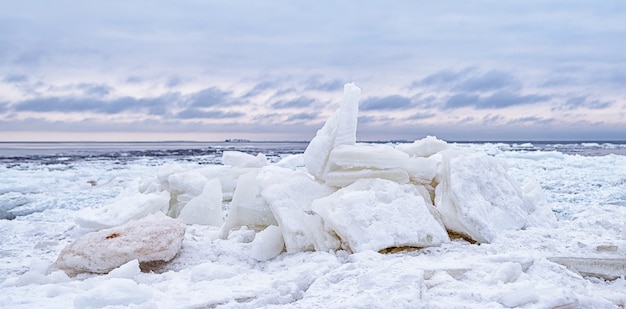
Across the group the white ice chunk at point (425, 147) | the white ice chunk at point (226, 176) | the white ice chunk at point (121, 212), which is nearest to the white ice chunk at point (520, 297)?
the white ice chunk at point (425, 147)

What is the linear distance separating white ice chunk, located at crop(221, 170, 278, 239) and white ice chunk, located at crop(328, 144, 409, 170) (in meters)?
0.81

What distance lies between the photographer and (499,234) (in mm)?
4281

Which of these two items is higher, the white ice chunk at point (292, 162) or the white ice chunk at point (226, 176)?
the white ice chunk at point (292, 162)

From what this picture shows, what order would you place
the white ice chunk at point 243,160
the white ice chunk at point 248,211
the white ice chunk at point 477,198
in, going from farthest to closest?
the white ice chunk at point 243,160 < the white ice chunk at point 248,211 < the white ice chunk at point 477,198

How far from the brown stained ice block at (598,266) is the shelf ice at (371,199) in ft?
2.20

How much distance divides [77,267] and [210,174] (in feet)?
15.2

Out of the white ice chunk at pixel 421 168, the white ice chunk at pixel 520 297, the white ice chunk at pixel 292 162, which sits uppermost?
the white ice chunk at pixel 421 168

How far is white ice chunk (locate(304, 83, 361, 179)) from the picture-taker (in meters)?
4.84

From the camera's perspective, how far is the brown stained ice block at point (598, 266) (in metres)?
3.60

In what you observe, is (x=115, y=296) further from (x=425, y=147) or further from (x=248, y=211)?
(x=425, y=147)

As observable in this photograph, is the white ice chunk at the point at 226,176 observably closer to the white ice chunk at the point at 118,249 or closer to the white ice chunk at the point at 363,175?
the white ice chunk at the point at 363,175

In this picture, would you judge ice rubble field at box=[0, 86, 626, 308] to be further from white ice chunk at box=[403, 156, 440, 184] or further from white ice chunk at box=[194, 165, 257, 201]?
white ice chunk at box=[194, 165, 257, 201]

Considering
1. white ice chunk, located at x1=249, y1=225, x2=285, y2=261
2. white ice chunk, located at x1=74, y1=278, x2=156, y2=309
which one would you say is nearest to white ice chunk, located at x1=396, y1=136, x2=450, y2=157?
white ice chunk, located at x1=249, y1=225, x2=285, y2=261

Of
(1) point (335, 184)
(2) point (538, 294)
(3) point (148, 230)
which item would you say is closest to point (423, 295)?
(2) point (538, 294)
